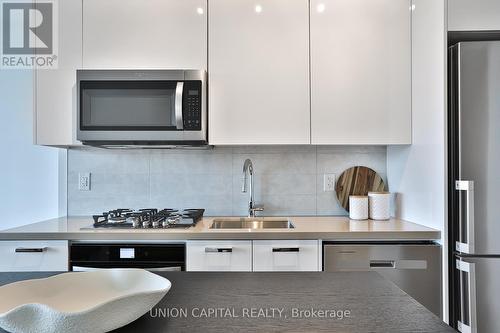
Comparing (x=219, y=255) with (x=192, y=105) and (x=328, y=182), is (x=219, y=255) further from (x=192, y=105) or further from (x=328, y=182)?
(x=328, y=182)

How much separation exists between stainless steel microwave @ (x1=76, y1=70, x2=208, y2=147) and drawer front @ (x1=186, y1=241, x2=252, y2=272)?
0.62 meters

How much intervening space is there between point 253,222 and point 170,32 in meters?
1.31

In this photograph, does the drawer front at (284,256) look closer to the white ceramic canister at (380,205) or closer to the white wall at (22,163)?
the white ceramic canister at (380,205)

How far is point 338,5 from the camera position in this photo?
2.12 meters

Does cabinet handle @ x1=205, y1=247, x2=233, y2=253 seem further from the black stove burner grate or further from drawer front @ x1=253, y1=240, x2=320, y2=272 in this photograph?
the black stove burner grate

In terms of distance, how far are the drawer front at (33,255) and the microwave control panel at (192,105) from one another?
2.99 feet

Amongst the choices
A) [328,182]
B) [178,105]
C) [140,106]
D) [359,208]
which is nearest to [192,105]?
[178,105]

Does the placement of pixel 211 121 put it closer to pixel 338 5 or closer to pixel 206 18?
pixel 206 18

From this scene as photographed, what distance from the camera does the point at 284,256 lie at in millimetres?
1827

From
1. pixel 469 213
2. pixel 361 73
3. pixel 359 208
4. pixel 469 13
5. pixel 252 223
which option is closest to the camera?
pixel 469 213

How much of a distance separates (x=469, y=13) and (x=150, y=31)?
5.69 ft

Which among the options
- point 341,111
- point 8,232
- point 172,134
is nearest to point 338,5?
point 341,111

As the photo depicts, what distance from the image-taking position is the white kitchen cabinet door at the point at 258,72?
2109mm

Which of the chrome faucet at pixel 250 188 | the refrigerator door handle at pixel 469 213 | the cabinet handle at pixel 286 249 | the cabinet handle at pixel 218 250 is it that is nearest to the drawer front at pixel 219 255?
the cabinet handle at pixel 218 250
